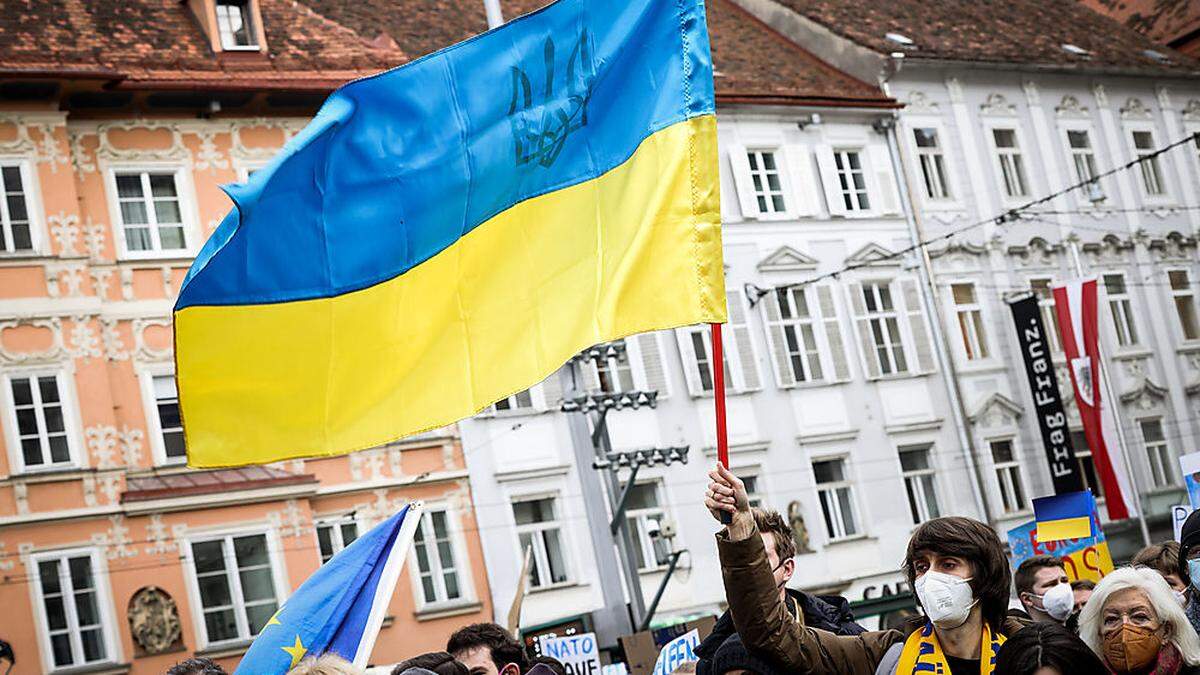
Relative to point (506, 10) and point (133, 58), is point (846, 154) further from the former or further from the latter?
point (133, 58)

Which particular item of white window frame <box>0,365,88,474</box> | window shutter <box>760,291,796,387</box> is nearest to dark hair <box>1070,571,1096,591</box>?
white window frame <box>0,365,88,474</box>

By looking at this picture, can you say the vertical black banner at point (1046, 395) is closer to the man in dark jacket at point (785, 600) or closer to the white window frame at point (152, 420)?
the white window frame at point (152, 420)

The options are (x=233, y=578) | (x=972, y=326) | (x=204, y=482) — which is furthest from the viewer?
(x=972, y=326)

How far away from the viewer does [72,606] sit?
28.5 metres

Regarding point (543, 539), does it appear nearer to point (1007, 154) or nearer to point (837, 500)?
point (837, 500)

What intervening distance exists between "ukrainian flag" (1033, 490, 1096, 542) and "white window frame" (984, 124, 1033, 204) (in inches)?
1155

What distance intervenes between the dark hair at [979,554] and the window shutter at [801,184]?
32.8 m

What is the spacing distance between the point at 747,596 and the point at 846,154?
3493 cm

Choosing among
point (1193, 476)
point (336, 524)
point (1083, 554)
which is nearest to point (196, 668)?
point (1193, 476)

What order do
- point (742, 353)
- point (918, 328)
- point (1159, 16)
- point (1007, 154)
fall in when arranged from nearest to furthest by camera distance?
point (742, 353) → point (918, 328) → point (1007, 154) → point (1159, 16)

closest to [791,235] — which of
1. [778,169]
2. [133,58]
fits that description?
[778,169]

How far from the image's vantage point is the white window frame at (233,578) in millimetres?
29469

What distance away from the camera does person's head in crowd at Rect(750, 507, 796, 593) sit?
645 centimetres

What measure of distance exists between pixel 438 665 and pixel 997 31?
40.5m
